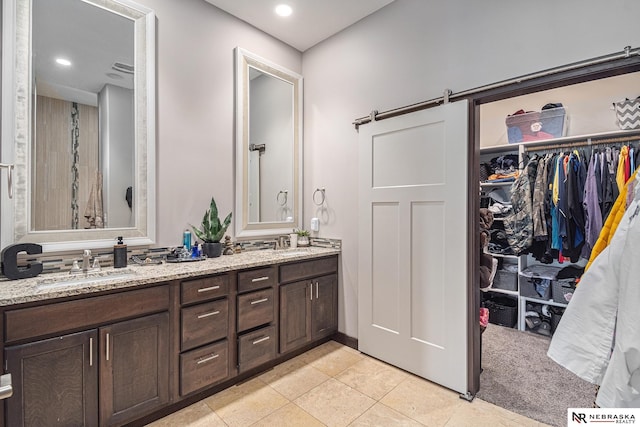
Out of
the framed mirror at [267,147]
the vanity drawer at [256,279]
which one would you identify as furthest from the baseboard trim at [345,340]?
the framed mirror at [267,147]

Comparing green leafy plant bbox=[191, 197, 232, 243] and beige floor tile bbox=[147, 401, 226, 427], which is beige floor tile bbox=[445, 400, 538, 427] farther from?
green leafy plant bbox=[191, 197, 232, 243]

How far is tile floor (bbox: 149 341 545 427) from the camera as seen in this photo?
1.90 m

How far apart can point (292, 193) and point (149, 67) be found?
1638 millimetres

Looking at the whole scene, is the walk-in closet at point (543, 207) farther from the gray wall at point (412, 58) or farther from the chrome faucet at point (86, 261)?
the chrome faucet at point (86, 261)

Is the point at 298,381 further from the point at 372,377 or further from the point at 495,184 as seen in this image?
the point at 495,184

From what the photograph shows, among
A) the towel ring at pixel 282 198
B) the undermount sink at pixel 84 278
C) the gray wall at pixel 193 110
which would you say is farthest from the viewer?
the towel ring at pixel 282 198

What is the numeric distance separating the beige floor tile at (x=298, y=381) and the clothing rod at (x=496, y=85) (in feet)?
7.11

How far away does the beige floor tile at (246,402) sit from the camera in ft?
6.36

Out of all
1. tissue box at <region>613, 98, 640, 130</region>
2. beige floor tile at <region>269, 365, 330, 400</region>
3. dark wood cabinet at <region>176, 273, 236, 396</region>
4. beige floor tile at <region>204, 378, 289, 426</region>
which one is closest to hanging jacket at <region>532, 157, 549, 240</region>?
tissue box at <region>613, 98, 640, 130</region>

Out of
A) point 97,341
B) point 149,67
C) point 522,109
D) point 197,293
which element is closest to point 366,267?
point 197,293

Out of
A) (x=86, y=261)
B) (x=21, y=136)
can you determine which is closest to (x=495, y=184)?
(x=86, y=261)

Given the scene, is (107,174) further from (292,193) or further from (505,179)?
(505,179)

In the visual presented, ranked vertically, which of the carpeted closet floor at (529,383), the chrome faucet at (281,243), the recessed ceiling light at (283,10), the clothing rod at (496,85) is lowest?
the carpeted closet floor at (529,383)

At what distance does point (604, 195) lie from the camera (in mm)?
2729
